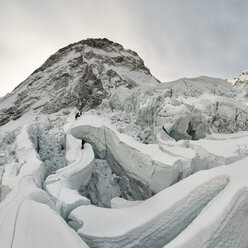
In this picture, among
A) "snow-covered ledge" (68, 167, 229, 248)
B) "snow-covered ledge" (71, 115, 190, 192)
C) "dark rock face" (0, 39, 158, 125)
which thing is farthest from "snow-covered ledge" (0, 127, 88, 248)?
"dark rock face" (0, 39, 158, 125)

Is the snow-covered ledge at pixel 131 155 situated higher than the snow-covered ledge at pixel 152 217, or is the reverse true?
the snow-covered ledge at pixel 131 155

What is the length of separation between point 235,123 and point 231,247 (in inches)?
250

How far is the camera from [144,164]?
6.64 m

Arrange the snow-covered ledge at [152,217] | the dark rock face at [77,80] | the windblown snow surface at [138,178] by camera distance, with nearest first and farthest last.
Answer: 1. the windblown snow surface at [138,178]
2. the snow-covered ledge at [152,217]
3. the dark rock face at [77,80]

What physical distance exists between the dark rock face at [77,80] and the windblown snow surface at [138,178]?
8.36m

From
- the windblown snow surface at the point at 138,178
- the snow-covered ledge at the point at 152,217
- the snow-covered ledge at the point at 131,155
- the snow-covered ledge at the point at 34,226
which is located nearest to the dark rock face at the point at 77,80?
the windblown snow surface at the point at 138,178

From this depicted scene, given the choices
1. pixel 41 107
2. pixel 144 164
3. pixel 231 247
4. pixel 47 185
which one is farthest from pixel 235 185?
pixel 41 107

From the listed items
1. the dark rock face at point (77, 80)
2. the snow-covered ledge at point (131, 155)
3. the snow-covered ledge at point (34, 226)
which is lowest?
the snow-covered ledge at point (34, 226)

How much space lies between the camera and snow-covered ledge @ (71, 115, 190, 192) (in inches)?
235

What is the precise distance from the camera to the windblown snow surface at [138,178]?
134 inches

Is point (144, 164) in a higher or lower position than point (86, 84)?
lower

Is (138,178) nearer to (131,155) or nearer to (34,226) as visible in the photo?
(131,155)

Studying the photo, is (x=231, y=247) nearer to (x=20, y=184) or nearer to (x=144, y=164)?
(x=144, y=164)

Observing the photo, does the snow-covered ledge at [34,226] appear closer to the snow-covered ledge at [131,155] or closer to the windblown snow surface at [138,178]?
the windblown snow surface at [138,178]
